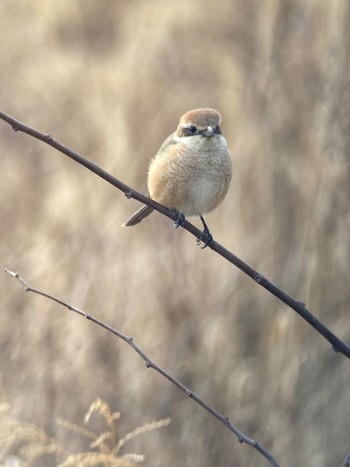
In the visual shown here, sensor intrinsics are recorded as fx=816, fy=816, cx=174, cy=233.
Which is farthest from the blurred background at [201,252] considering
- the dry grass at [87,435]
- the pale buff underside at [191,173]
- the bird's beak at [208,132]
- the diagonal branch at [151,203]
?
the diagonal branch at [151,203]

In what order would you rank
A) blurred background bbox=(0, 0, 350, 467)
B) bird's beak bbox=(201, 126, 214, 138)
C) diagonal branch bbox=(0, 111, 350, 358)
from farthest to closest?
blurred background bbox=(0, 0, 350, 467) → bird's beak bbox=(201, 126, 214, 138) → diagonal branch bbox=(0, 111, 350, 358)

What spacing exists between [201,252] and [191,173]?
1661mm

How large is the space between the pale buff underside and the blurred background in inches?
50.5

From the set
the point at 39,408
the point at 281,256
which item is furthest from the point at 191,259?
the point at 39,408

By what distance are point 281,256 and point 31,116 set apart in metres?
1.77

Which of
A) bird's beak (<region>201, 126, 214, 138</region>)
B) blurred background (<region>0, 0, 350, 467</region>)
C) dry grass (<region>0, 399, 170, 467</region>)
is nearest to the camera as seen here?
dry grass (<region>0, 399, 170, 467</region>)

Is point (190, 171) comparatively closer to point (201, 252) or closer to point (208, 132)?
point (208, 132)

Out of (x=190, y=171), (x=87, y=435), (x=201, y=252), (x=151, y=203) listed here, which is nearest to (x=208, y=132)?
(x=190, y=171)

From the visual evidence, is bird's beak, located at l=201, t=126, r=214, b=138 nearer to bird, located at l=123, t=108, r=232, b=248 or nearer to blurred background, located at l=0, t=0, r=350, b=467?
bird, located at l=123, t=108, r=232, b=248

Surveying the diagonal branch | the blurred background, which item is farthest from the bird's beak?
the blurred background

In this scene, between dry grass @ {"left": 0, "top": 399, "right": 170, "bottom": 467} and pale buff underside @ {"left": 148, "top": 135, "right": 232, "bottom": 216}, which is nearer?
dry grass @ {"left": 0, "top": 399, "right": 170, "bottom": 467}

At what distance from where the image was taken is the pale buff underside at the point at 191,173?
226 cm

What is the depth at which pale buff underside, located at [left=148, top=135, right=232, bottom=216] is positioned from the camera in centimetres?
226

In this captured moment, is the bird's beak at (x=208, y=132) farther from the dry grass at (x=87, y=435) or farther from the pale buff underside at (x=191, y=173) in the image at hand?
the dry grass at (x=87, y=435)
